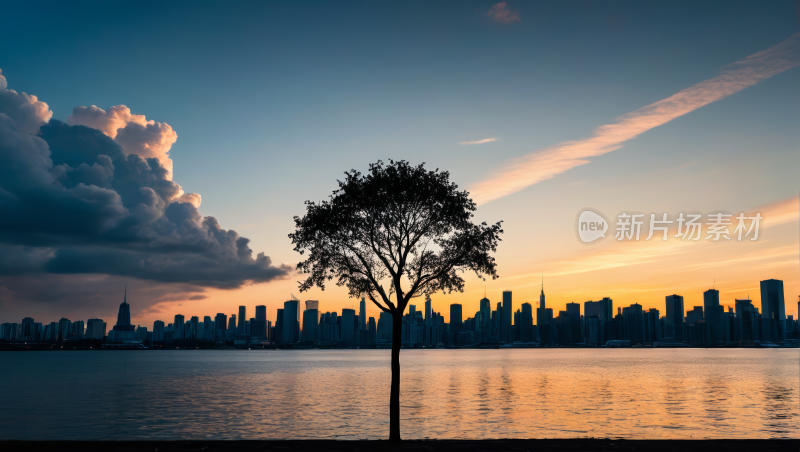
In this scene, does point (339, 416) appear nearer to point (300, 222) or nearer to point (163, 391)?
point (300, 222)

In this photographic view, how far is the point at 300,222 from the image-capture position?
3080cm
